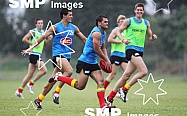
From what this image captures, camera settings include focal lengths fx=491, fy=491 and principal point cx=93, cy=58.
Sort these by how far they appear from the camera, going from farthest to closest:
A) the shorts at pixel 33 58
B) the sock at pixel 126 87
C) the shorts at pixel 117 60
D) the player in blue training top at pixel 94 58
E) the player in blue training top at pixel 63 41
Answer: the shorts at pixel 33 58
the shorts at pixel 117 60
the sock at pixel 126 87
the player in blue training top at pixel 63 41
the player in blue training top at pixel 94 58

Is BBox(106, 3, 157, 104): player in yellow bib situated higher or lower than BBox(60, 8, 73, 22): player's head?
lower

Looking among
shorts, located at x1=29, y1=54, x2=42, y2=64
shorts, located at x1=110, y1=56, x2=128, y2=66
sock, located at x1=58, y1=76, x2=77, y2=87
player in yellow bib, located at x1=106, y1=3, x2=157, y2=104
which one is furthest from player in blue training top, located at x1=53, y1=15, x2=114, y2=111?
shorts, located at x1=29, y1=54, x2=42, y2=64

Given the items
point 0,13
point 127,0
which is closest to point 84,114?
point 127,0

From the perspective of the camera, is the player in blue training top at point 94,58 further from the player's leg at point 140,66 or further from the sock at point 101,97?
the player's leg at point 140,66

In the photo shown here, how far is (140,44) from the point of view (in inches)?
426

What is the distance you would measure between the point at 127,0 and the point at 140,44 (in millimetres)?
13951

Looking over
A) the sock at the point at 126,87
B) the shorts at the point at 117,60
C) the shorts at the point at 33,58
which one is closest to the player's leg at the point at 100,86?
the sock at the point at 126,87

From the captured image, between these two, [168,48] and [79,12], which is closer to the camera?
[79,12]

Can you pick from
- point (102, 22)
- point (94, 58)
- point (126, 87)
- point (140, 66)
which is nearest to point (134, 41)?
point (140, 66)

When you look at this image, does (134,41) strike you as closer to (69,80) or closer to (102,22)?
(69,80)

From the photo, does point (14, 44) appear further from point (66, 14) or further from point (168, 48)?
point (66, 14)

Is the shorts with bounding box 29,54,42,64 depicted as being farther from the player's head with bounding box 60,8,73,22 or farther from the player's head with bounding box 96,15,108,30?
the player's head with bounding box 96,15,108,30

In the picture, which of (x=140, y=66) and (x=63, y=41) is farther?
(x=63, y=41)

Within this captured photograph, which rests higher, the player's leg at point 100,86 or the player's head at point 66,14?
the player's head at point 66,14
